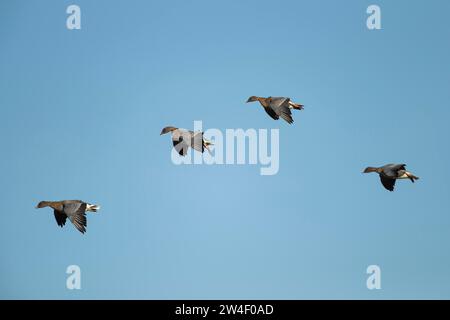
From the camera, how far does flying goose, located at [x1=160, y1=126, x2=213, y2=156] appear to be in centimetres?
3200

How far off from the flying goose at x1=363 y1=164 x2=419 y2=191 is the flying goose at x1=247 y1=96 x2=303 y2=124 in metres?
4.76

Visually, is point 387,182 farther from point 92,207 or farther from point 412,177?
point 92,207

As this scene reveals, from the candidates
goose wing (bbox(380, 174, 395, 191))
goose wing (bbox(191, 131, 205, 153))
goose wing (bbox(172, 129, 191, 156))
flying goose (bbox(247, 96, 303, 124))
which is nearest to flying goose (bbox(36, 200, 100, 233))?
goose wing (bbox(172, 129, 191, 156))

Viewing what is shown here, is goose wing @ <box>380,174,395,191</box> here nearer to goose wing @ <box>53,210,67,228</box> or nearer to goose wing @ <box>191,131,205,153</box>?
goose wing @ <box>191,131,205,153</box>

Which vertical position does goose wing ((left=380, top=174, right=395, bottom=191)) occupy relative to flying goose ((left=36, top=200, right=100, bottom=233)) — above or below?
above

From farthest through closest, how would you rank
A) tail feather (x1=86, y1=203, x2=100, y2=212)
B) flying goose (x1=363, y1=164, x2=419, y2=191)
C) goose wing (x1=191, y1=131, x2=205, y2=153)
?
1. flying goose (x1=363, y1=164, x2=419, y2=191)
2. tail feather (x1=86, y1=203, x2=100, y2=212)
3. goose wing (x1=191, y1=131, x2=205, y2=153)

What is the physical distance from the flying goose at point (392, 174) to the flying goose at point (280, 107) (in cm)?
476

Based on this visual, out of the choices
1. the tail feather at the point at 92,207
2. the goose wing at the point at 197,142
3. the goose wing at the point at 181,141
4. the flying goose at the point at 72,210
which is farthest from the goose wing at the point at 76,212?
the goose wing at the point at 197,142

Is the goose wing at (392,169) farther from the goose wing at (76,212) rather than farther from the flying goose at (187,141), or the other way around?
the goose wing at (76,212)

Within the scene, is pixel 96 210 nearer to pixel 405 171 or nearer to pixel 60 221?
pixel 60 221

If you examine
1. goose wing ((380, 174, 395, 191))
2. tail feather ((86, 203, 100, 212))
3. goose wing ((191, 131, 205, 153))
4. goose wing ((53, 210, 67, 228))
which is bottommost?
goose wing ((53, 210, 67, 228))

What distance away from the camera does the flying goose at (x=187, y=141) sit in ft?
105
